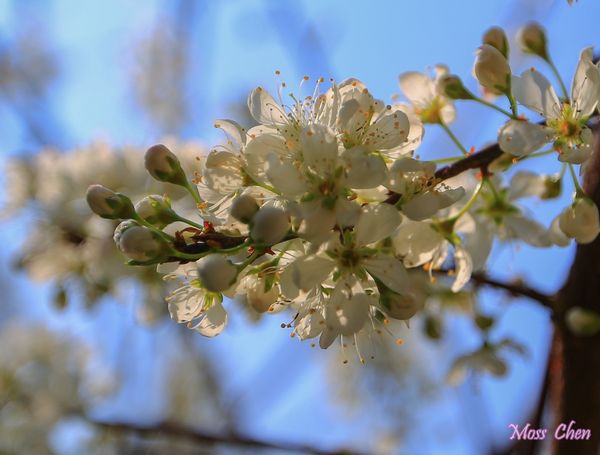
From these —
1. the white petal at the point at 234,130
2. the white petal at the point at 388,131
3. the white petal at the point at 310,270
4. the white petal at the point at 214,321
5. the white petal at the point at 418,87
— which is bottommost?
the white petal at the point at 214,321

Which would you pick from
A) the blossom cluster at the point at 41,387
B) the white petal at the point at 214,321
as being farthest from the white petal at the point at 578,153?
the blossom cluster at the point at 41,387

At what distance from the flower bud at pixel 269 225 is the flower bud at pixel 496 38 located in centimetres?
69

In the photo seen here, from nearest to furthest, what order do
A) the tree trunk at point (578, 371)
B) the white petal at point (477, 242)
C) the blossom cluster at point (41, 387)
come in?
the white petal at point (477, 242) < the tree trunk at point (578, 371) < the blossom cluster at point (41, 387)

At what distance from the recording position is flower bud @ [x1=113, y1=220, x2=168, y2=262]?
107cm

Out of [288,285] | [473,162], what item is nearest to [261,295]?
[288,285]

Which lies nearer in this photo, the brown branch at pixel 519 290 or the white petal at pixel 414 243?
the white petal at pixel 414 243

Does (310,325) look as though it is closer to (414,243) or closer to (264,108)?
(414,243)

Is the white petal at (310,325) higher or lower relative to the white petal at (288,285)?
lower

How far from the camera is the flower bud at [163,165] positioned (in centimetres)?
130

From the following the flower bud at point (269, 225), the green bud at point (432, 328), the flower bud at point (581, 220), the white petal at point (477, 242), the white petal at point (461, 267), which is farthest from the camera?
the green bud at point (432, 328)

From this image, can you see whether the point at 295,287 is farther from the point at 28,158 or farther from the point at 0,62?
the point at 0,62

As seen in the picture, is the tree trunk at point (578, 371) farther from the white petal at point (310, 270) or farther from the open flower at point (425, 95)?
the white petal at point (310, 270)

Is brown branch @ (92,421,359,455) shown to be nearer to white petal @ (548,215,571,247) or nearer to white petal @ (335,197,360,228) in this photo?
white petal @ (548,215,571,247)

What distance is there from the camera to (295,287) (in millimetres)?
1101
